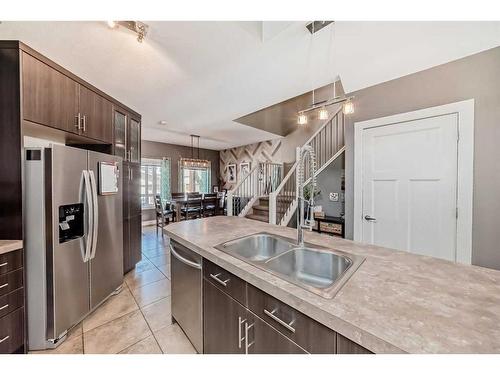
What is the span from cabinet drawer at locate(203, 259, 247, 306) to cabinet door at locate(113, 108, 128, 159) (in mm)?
2264

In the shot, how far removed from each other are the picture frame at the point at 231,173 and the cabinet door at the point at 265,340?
6.74m

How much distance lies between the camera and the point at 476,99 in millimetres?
1836

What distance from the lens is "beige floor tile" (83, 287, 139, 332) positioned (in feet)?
6.42

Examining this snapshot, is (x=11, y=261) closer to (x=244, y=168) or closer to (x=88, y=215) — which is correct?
(x=88, y=215)

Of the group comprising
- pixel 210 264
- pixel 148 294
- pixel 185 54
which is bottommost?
pixel 148 294

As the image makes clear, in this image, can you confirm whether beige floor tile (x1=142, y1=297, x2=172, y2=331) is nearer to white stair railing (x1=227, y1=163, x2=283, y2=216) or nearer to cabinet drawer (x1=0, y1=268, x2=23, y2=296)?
cabinet drawer (x1=0, y1=268, x2=23, y2=296)

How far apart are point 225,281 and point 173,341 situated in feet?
3.39

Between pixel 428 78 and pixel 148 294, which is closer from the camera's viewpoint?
pixel 428 78

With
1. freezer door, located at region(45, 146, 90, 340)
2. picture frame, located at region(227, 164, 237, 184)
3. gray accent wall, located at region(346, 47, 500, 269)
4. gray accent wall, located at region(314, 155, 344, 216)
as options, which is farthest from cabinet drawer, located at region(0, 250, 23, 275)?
picture frame, located at region(227, 164, 237, 184)

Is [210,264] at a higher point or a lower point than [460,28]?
lower
